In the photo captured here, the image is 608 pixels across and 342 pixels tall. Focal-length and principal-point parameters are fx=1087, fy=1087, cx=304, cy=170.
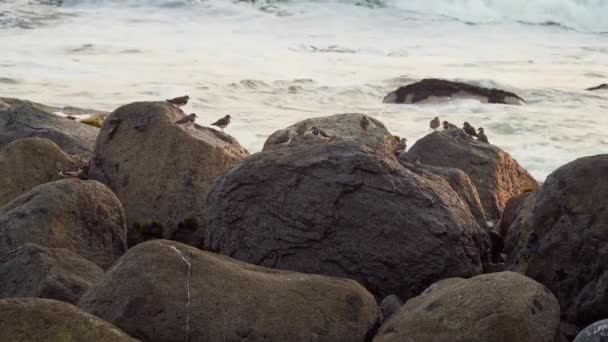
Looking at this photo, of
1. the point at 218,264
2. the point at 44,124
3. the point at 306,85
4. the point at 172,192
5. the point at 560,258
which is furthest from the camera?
the point at 306,85

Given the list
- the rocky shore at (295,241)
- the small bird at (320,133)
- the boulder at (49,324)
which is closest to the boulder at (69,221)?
the rocky shore at (295,241)

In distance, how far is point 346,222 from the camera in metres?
6.93

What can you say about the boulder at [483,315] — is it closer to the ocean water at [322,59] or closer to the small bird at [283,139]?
the small bird at [283,139]

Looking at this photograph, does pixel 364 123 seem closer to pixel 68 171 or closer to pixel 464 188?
pixel 464 188

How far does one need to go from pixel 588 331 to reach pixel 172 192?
164 inches

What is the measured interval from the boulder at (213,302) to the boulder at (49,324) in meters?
0.51

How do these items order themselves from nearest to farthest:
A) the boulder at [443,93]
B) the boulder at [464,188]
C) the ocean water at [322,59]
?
the boulder at [464,188] → the ocean water at [322,59] → the boulder at [443,93]

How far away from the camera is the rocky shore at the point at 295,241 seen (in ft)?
17.9

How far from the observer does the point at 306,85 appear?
68.1 ft

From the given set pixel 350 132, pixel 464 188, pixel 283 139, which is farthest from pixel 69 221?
pixel 350 132

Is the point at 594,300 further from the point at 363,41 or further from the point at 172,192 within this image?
the point at 363,41

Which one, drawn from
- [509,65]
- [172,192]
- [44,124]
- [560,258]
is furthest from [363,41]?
[560,258]

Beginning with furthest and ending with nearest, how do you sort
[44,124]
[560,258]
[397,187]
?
[44,124] < [397,187] < [560,258]

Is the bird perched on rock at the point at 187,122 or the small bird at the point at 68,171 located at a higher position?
the bird perched on rock at the point at 187,122
